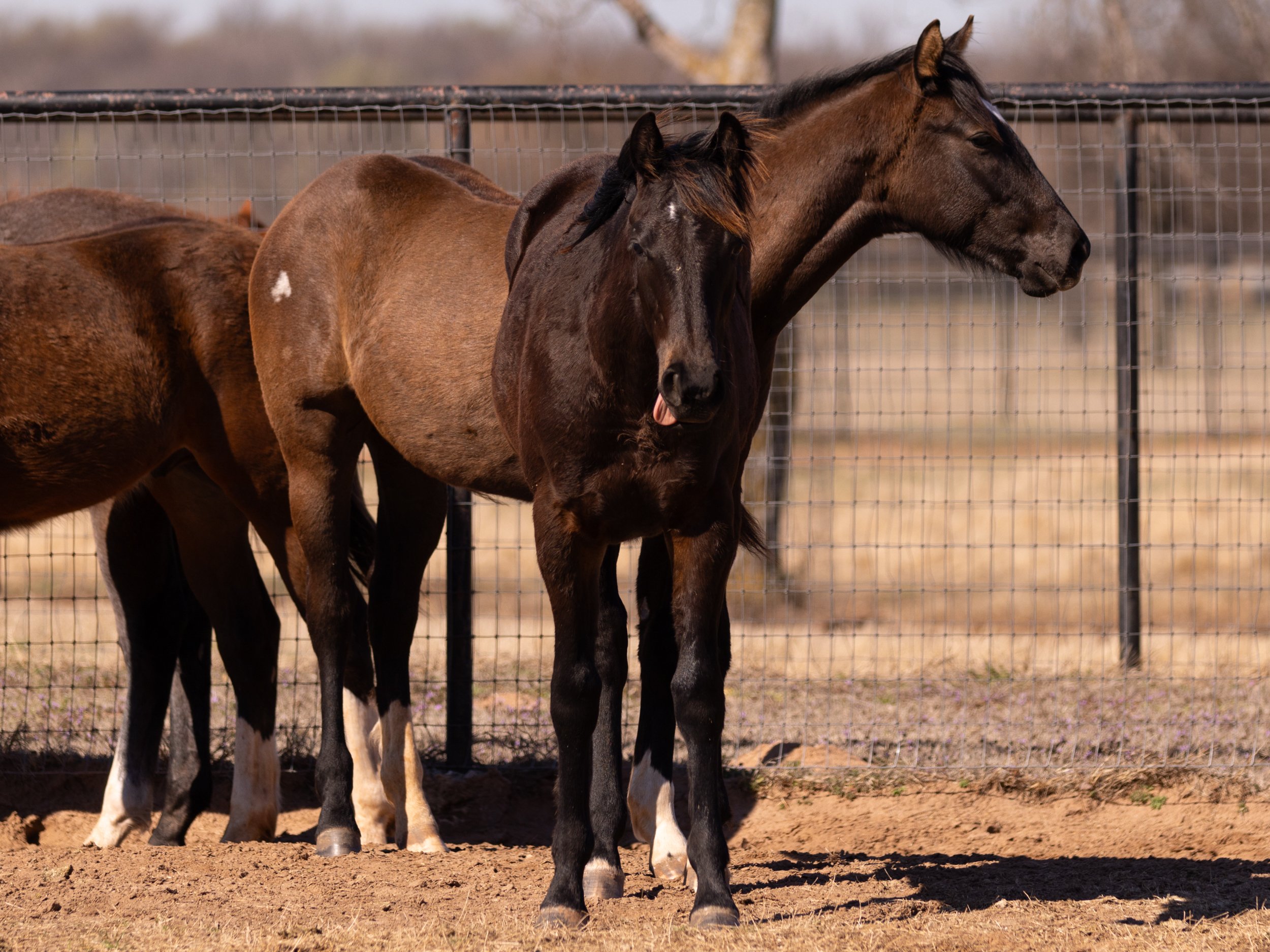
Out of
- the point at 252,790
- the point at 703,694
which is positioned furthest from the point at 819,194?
the point at 252,790

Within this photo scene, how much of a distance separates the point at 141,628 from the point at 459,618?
1.27 meters

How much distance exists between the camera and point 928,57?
391cm

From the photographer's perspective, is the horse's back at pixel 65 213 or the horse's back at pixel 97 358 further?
the horse's back at pixel 65 213

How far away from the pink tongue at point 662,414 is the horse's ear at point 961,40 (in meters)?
1.63

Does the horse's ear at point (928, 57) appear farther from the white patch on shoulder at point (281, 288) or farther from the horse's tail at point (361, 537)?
the horse's tail at point (361, 537)

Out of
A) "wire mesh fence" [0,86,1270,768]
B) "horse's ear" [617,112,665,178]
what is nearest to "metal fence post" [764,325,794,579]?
"wire mesh fence" [0,86,1270,768]

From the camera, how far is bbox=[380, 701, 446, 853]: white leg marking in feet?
15.4

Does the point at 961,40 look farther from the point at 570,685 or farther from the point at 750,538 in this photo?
the point at 570,685

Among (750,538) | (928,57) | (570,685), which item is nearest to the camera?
(570,685)

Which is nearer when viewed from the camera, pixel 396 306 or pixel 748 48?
pixel 396 306

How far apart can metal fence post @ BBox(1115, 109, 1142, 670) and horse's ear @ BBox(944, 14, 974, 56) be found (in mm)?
1996

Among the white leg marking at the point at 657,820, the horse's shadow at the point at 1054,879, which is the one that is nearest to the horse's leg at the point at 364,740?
the white leg marking at the point at 657,820

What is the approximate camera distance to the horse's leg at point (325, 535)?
183 inches

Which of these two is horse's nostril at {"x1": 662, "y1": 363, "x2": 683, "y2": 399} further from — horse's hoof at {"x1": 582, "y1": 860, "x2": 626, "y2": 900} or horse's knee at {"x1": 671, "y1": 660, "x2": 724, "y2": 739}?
horse's hoof at {"x1": 582, "y1": 860, "x2": 626, "y2": 900}
